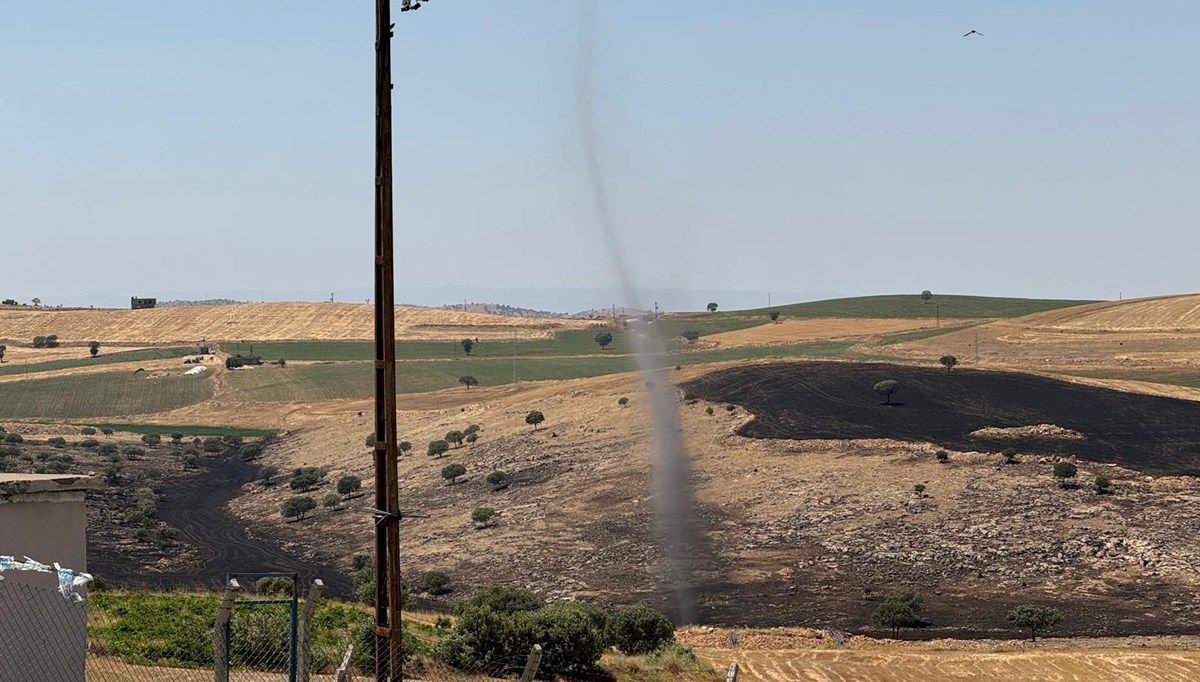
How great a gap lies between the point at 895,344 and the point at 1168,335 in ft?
87.8

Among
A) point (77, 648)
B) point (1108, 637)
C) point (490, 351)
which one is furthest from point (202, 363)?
point (77, 648)

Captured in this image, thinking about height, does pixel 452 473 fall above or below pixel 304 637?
below

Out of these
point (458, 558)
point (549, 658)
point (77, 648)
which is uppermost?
point (77, 648)

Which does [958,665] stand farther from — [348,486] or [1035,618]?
[348,486]

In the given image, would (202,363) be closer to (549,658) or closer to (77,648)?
→ (549,658)

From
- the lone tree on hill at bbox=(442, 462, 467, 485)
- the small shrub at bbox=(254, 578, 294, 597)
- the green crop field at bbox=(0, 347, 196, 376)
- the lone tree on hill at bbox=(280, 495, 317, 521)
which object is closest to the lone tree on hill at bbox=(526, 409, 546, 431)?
the lone tree on hill at bbox=(442, 462, 467, 485)

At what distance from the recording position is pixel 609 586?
201 ft

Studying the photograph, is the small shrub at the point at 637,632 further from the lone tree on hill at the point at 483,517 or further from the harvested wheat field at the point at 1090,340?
the harvested wheat field at the point at 1090,340

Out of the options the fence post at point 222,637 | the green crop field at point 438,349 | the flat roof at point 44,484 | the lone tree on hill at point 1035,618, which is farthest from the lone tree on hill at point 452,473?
the green crop field at point 438,349

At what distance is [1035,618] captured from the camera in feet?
164

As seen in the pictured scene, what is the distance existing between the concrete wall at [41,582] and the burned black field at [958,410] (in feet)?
233

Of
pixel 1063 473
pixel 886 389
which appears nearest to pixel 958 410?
pixel 886 389

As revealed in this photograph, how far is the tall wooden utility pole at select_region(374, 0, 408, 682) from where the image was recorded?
17750 mm

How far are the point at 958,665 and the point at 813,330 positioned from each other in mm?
136490
